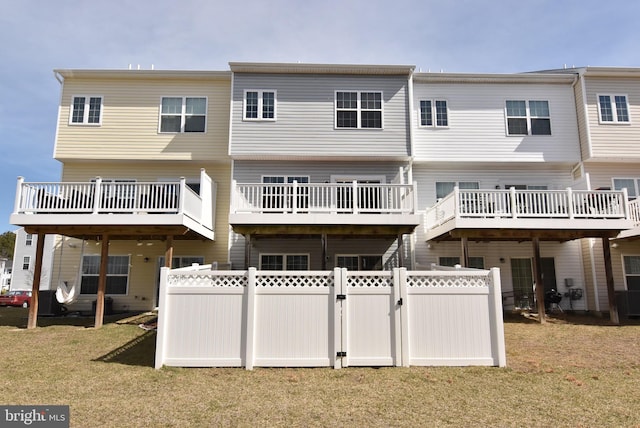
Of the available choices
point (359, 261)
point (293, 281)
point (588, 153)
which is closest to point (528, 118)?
point (588, 153)

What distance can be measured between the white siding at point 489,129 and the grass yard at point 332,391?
7638mm

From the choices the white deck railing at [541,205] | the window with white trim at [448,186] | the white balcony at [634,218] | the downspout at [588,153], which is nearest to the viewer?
the white deck railing at [541,205]

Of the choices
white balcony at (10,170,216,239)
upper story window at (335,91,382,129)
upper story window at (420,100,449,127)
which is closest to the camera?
white balcony at (10,170,216,239)

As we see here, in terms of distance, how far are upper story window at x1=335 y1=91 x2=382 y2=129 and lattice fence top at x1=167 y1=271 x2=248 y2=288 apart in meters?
7.97

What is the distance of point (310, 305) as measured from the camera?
668cm

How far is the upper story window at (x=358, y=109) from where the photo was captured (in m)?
13.2

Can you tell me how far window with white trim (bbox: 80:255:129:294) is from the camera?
13.6 metres

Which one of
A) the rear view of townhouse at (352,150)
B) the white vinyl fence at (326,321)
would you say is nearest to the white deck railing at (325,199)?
the rear view of townhouse at (352,150)

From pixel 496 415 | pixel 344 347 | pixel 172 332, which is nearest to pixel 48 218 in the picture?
pixel 172 332

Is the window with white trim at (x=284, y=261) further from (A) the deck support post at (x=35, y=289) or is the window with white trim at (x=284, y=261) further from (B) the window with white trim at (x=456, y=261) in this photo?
(A) the deck support post at (x=35, y=289)

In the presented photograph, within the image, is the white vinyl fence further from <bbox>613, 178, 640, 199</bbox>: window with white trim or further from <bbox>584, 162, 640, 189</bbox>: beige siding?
<bbox>613, 178, 640, 199</bbox>: window with white trim

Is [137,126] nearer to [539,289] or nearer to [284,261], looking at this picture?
[284,261]

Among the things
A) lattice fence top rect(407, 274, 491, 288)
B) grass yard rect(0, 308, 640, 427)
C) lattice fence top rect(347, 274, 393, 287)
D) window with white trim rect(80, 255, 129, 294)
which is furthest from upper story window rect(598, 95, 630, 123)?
window with white trim rect(80, 255, 129, 294)

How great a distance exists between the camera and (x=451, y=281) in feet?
22.5
